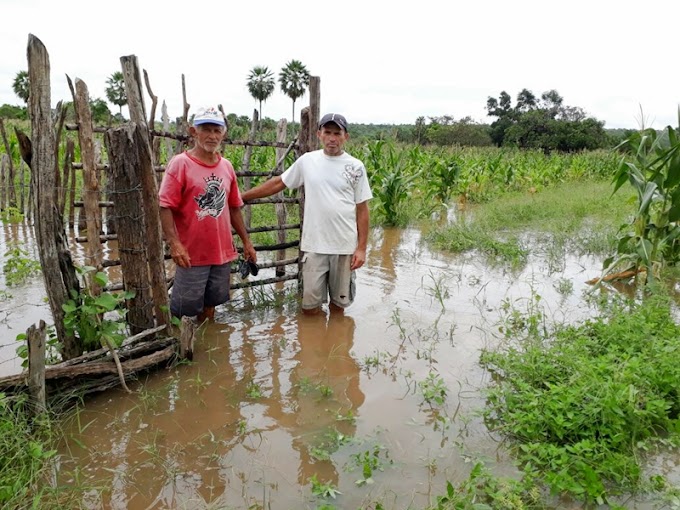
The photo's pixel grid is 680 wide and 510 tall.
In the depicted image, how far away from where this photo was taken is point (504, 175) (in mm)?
14812

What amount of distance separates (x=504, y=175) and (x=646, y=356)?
12.1 meters

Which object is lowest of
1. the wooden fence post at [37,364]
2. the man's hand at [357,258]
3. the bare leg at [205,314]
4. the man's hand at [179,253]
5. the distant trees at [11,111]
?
the bare leg at [205,314]

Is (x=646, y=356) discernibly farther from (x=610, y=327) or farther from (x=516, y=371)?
(x=516, y=371)

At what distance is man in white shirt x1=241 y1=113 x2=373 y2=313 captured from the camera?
4102 millimetres

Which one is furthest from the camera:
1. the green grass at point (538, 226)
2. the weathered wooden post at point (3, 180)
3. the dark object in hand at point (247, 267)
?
the weathered wooden post at point (3, 180)

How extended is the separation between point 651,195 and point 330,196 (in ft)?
11.5

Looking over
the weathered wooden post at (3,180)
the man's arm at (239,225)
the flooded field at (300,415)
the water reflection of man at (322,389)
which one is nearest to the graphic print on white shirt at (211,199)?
the man's arm at (239,225)

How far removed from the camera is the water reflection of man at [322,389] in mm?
2799

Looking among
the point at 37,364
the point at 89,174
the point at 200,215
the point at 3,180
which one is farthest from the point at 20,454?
the point at 3,180

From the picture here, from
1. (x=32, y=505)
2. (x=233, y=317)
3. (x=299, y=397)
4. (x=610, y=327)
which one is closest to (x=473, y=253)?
(x=610, y=327)

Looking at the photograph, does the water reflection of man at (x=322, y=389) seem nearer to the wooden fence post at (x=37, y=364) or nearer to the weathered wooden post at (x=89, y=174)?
the wooden fence post at (x=37, y=364)

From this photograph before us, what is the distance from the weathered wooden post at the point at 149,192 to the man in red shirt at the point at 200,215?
0.10m

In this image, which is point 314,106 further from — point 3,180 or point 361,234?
point 3,180

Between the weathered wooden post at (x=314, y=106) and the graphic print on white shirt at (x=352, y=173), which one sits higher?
the weathered wooden post at (x=314, y=106)
